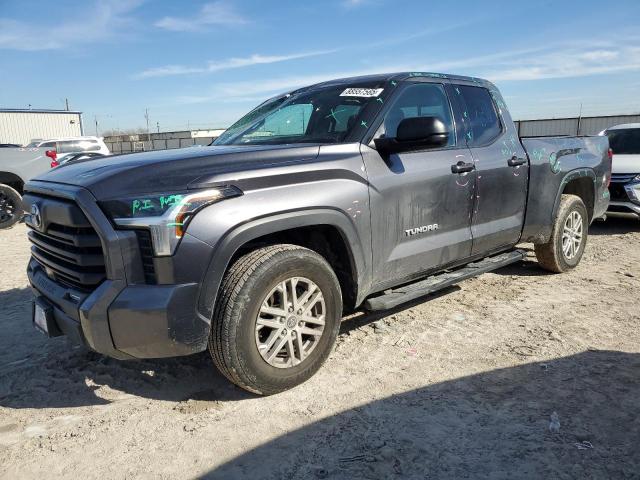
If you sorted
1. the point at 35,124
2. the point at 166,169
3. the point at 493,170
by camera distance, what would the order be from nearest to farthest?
the point at 166,169
the point at 493,170
the point at 35,124

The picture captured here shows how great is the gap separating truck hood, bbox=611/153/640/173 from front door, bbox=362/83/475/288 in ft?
16.8

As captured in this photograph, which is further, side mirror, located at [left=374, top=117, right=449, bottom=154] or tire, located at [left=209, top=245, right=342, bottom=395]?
side mirror, located at [left=374, top=117, right=449, bottom=154]

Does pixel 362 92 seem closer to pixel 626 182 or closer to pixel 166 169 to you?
pixel 166 169

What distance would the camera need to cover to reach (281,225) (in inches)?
113

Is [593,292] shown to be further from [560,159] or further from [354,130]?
[354,130]

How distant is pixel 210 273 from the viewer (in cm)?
262

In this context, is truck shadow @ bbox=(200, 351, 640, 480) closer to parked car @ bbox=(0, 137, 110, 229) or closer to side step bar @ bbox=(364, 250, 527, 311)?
side step bar @ bbox=(364, 250, 527, 311)

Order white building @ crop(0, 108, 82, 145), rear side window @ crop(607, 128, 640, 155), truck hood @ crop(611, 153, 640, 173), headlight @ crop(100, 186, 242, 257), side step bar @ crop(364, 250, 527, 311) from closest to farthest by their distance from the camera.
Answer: headlight @ crop(100, 186, 242, 257), side step bar @ crop(364, 250, 527, 311), truck hood @ crop(611, 153, 640, 173), rear side window @ crop(607, 128, 640, 155), white building @ crop(0, 108, 82, 145)

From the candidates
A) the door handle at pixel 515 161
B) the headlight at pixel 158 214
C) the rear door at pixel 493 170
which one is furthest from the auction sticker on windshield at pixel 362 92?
the headlight at pixel 158 214

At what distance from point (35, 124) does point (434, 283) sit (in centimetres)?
4978

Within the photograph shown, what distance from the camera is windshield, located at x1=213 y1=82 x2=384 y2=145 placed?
3.53 meters

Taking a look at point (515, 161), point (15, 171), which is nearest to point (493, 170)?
point (515, 161)

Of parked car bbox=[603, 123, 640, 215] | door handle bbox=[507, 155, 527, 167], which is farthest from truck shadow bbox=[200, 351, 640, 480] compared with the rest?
parked car bbox=[603, 123, 640, 215]

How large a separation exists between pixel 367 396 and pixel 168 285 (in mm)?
1332
